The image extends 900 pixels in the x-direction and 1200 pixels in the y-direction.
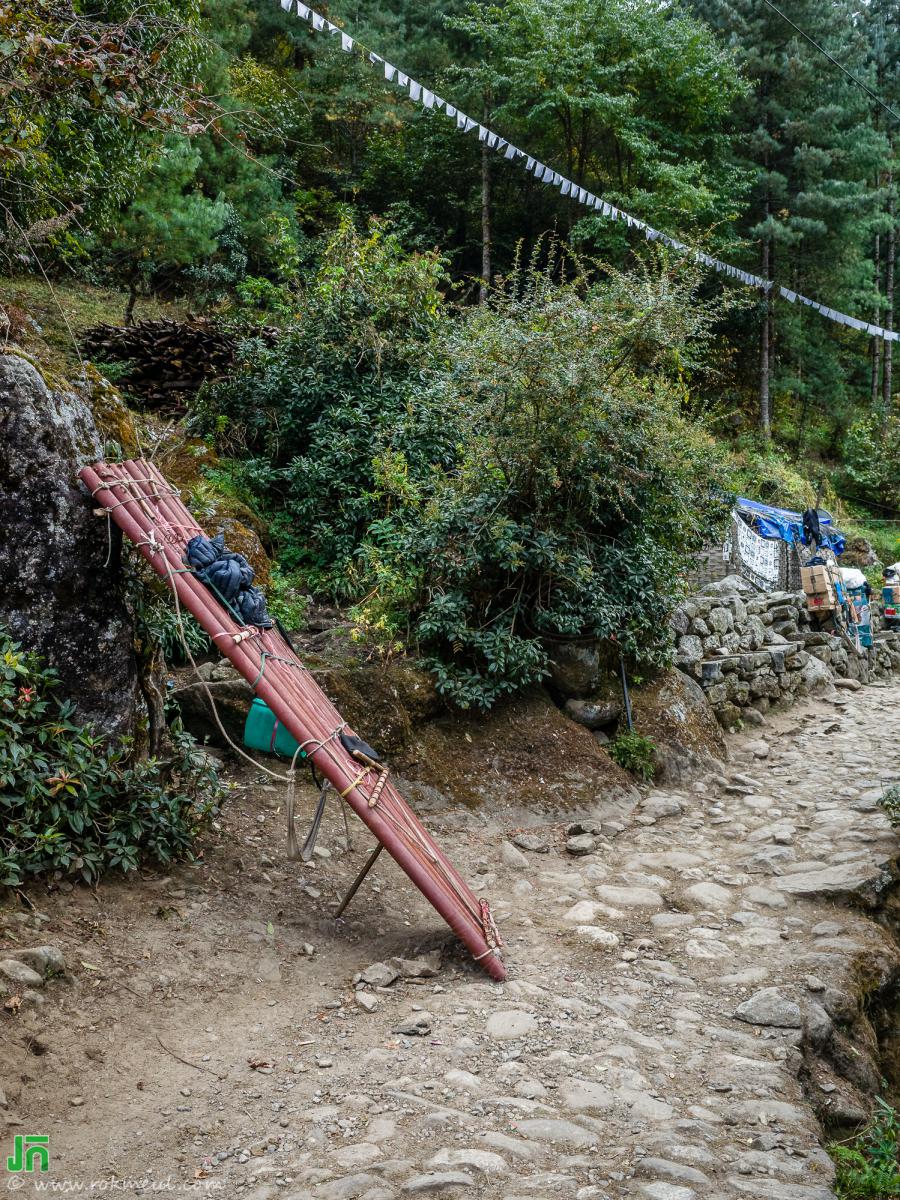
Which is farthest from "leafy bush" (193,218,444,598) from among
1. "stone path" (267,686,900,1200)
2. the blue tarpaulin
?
the blue tarpaulin

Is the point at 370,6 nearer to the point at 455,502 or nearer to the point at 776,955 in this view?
the point at 455,502

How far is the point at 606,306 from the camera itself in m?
6.79

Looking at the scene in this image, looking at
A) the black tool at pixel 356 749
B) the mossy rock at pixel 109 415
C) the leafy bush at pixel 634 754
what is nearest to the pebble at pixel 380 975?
the black tool at pixel 356 749

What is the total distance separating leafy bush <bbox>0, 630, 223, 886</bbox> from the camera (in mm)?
3418

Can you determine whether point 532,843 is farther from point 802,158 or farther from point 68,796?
point 802,158

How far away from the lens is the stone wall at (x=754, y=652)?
7.97 meters

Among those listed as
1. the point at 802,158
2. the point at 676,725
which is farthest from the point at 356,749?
the point at 802,158

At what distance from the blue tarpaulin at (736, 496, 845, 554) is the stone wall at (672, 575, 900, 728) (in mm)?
2054

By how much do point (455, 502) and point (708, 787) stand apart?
2.94 m

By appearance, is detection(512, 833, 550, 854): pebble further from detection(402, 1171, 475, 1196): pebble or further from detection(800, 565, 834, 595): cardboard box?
detection(800, 565, 834, 595): cardboard box

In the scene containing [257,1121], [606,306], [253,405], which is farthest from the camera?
[253,405]

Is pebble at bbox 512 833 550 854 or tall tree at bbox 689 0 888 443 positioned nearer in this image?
pebble at bbox 512 833 550 854

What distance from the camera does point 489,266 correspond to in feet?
62.6

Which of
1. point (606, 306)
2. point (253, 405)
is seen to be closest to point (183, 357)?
point (253, 405)
